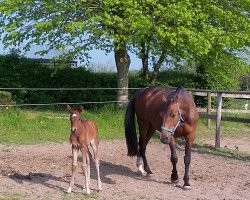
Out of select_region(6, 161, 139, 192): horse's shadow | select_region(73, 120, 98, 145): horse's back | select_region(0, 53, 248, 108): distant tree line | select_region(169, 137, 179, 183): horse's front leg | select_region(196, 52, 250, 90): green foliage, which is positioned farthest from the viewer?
select_region(0, 53, 248, 108): distant tree line

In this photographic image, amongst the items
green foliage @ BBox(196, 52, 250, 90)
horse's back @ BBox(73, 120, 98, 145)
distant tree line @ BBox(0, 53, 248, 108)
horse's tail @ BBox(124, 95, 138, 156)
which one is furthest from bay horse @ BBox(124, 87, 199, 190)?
distant tree line @ BBox(0, 53, 248, 108)

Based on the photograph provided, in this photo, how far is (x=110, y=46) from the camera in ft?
56.6

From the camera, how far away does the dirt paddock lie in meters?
6.73

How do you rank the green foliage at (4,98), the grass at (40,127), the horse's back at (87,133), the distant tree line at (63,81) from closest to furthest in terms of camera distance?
the horse's back at (87,133) → the grass at (40,127) → the green foliage at (4,98) → the distant tree line at (63,81)

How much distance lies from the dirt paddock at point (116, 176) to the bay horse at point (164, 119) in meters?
0.39

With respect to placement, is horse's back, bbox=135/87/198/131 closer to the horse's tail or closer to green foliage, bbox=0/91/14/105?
the horse's tail

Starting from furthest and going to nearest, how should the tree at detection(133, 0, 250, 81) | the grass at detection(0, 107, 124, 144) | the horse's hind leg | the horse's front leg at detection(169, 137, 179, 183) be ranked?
the tree at detection(133, 0, 250, 81)
the grass at detection(0, 107, 124, 144)
the horse's hind leg
the horse's front leg at detection(169, 137, 179, 183)

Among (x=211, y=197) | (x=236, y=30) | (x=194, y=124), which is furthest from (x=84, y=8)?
(x=211, y=197)

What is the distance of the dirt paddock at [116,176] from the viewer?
22.1 feet

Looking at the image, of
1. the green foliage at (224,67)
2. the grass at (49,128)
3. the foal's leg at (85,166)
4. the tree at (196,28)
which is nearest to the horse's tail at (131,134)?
the foal's leg at (85,166)

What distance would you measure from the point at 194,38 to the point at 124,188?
9.39 meters

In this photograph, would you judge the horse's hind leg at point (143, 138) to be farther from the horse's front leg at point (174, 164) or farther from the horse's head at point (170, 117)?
the horse's head at point (170, 117)

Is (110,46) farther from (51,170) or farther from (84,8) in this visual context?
(51,170)

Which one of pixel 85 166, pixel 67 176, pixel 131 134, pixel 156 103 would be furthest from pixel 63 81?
pixel 85 166
